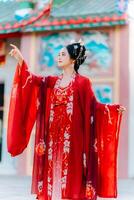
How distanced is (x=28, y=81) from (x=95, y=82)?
234 inches

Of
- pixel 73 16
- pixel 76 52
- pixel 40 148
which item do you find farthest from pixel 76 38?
pixel 40 148

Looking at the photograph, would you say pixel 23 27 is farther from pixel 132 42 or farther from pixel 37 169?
pixel 37 169

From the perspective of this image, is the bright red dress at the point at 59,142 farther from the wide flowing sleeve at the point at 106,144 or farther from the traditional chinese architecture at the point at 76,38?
the traditional chinese architecture at the point at 76,38

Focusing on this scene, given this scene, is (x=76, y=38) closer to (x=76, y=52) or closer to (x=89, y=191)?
(x=76, y=52)

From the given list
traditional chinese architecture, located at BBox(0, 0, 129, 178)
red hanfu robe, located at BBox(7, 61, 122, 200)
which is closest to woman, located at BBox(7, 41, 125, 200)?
red hanfu robe, located at BBox(7, 61, 122, 200)

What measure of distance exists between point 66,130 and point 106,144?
377 millimetres

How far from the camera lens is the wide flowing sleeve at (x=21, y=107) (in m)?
4.44

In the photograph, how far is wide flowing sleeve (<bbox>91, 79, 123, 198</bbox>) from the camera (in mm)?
4441

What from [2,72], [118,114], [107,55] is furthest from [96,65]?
[118,114]

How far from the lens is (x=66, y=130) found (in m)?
4.26

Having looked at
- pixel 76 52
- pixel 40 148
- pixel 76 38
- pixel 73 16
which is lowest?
pixel 40 148

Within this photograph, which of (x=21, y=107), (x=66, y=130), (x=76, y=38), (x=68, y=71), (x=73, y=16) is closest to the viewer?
(x=66, y=130)

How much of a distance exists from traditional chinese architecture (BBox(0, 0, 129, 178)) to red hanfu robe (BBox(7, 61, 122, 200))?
561 cm

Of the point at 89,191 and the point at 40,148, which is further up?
the point at 40,148
